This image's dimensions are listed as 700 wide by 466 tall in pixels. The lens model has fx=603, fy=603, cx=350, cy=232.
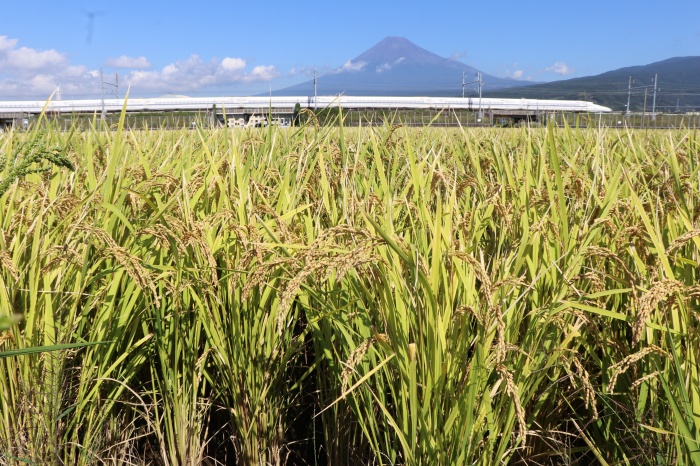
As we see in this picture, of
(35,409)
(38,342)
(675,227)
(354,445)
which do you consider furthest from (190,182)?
(675,227)

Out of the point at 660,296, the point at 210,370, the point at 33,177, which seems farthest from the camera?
the point at 33,177

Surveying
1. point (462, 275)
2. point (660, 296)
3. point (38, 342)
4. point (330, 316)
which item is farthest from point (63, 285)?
point (660, 296)

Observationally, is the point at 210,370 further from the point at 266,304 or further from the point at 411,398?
the point at 411,398

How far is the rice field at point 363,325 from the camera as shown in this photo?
1.06 m

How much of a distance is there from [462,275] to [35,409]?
930 mm

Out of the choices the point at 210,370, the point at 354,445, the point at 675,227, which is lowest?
the point at 354,445

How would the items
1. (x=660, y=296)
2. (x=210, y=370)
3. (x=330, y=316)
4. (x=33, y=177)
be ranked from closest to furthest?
(x=660, y=296) < (x=330, y=316) < (x=210, y=370) < (x=33, y=177)

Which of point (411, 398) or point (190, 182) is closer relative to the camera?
point (411, 398)

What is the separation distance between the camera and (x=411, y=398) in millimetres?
1051

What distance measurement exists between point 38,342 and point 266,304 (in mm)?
498

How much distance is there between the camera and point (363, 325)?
1.19 m

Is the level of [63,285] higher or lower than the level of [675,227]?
lower

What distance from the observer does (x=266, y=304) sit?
1.39 m

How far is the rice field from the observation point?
41.7 inches
